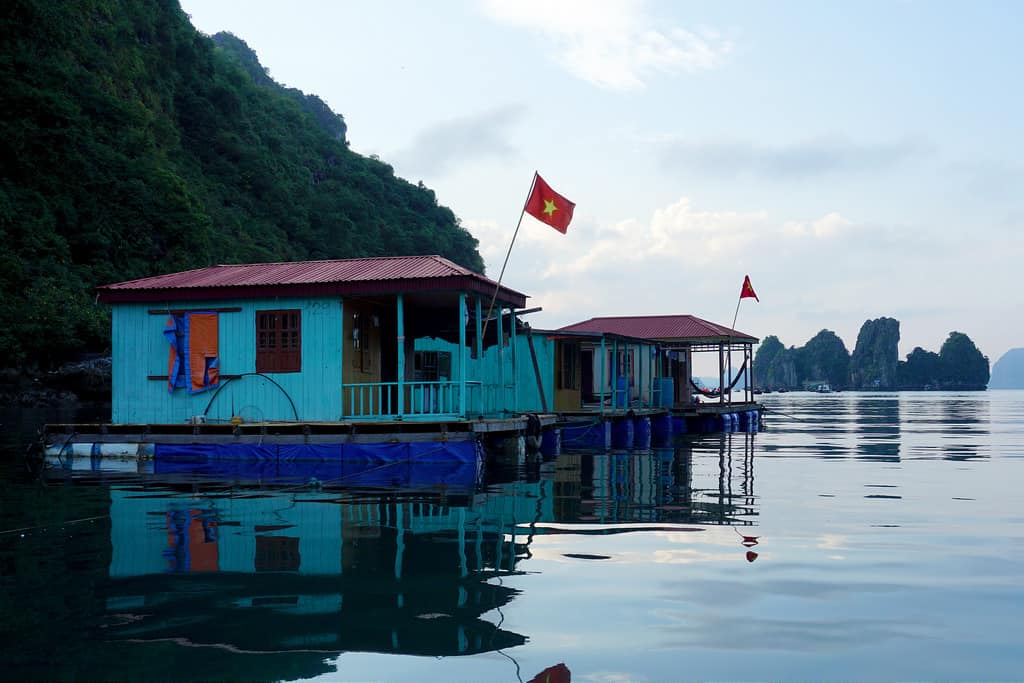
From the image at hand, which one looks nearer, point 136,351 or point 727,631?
point 727,631

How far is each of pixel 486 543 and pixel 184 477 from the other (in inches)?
365

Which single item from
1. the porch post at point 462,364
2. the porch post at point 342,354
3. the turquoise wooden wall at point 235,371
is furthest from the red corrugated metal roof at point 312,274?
the porch post at point 462,364

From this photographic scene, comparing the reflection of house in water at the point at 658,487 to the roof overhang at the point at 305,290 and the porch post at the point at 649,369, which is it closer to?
the roof overhang at the point at 305,290

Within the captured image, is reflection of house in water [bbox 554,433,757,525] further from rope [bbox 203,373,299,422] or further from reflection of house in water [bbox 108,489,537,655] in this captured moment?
rope [bbox 203,373,299,422]

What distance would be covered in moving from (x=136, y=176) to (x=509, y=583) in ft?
159

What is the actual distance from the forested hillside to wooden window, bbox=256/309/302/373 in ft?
76.3

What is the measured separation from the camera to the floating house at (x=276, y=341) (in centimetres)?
1897

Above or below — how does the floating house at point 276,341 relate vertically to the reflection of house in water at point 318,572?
above

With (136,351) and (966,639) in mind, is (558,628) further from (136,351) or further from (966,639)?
(136,351)

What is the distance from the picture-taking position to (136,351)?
2039 cm

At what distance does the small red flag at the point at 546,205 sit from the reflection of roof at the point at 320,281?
1.73 meters

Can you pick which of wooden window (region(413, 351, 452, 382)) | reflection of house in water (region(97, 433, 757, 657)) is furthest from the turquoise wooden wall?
wooden window (region(413, 351, 452, 382))

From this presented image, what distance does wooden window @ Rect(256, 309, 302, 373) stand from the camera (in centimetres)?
1942

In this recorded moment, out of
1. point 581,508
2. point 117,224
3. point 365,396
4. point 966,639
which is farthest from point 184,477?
point 117,224
